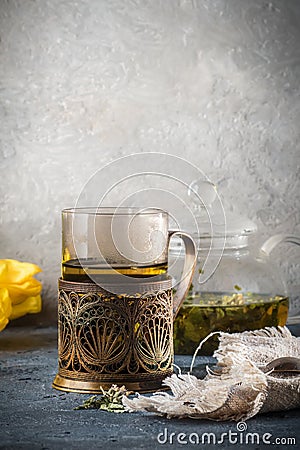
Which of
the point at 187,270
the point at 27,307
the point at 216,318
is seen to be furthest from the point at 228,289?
the point at 27,307

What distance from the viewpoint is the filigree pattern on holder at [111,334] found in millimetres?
867

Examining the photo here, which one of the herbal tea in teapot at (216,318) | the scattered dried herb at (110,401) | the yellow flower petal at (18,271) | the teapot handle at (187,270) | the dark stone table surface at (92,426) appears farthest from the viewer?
the yellow flower petal at (18,271)

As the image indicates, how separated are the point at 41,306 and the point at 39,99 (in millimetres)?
365

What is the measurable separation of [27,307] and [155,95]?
16.8 inches

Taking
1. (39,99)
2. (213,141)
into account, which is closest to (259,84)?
(213,141)

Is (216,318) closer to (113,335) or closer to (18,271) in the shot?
(113,335)

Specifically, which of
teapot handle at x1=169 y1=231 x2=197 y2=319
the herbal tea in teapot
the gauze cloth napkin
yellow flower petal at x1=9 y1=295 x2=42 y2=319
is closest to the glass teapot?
the herbal tea in teapot

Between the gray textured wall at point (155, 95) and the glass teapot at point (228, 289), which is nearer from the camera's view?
the glass teapot at point (228, 289)

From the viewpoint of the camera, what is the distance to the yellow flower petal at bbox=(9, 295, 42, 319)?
1278mm

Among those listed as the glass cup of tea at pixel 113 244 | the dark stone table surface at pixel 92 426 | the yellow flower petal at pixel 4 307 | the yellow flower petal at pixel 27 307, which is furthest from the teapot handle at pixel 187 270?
the yellow flower petal at pixel 27 307

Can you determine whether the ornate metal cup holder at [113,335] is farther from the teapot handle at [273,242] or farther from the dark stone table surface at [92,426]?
the teapot handle at [273,242]

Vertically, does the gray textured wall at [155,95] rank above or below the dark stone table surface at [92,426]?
above

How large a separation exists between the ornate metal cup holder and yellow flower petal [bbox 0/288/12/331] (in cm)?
27

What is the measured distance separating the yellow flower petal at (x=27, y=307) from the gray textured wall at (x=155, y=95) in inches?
5.5
